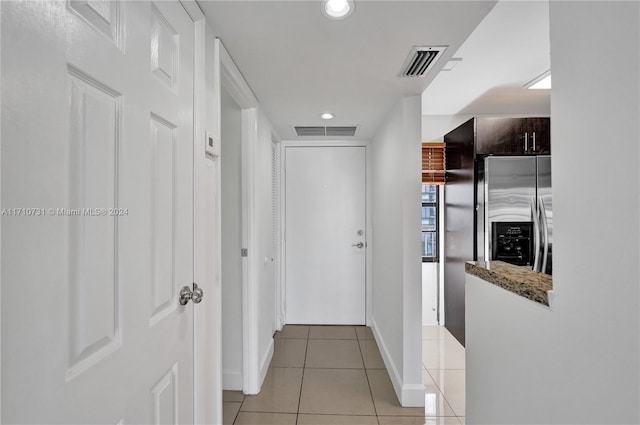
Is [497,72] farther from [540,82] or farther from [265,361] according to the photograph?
[265,361]

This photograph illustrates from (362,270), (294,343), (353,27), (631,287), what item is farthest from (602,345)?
(362,270)

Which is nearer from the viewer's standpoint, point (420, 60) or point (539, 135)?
point (420, 60)

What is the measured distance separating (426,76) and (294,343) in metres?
2.78

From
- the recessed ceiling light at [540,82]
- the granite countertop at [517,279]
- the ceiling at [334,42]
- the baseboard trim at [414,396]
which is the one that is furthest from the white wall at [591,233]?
the recessed ceiling light at [540,82]

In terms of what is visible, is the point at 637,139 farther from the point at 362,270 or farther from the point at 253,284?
the point at 362,270

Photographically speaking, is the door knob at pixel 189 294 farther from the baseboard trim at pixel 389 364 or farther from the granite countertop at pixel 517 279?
the baseboard trim at pixel 389 364

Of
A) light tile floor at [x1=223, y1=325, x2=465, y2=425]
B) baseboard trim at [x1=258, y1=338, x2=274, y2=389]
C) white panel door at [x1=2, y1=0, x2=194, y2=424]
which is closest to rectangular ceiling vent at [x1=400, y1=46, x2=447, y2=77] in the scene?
white panel door at [x1=2, y1=0, x2=194, y2=424]

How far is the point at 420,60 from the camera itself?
6.32 feet

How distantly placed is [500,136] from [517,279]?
8.12 feet

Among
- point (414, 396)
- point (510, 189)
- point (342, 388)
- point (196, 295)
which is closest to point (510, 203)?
point (510, 189)

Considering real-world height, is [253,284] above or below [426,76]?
below

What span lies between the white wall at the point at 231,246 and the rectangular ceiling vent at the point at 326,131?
103 cm

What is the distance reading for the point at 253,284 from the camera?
2.57m

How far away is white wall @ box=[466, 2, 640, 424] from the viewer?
0.70 metres
